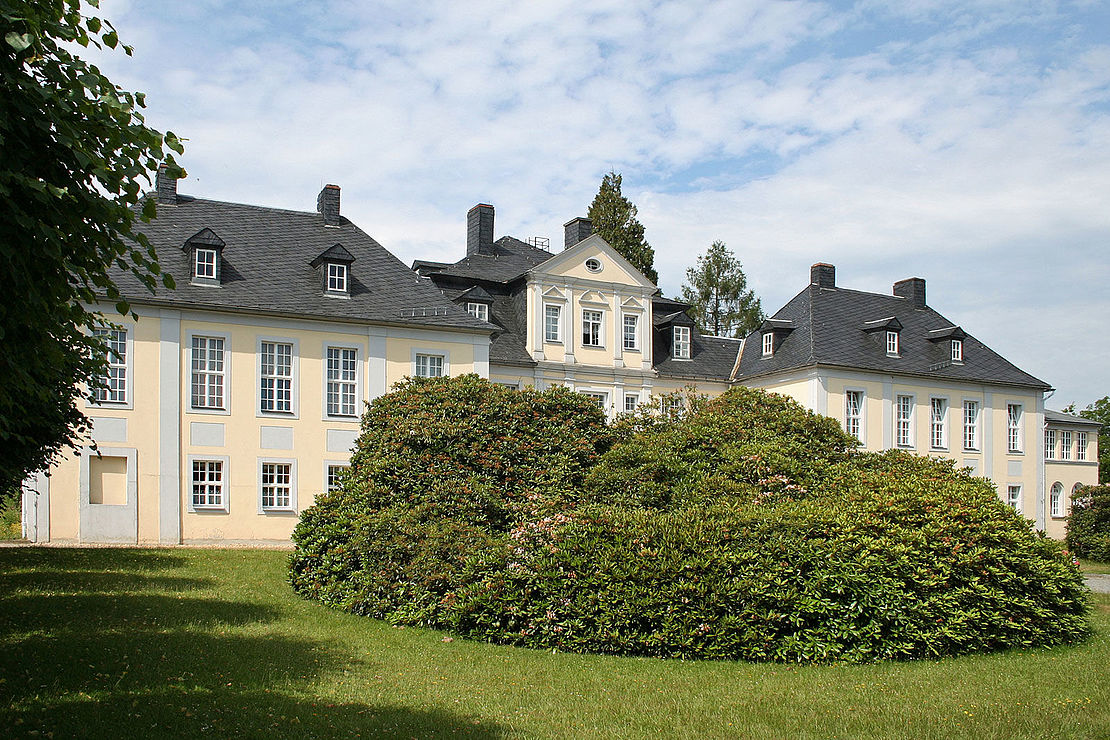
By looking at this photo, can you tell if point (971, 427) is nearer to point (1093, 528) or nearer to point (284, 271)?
point (1093, 528)

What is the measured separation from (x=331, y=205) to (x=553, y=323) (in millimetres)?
9214

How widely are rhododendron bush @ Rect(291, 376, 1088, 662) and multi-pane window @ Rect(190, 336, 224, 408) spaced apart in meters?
12.5

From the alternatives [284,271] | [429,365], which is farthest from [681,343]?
[284,271]

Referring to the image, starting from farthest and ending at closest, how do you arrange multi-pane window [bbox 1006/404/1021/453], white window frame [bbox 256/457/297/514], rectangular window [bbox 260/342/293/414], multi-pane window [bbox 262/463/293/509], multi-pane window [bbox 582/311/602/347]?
multi-pane window [bbox 1006/404/1021/453] → multi-pane window [bbox 582/311/602/347] → rectangular window [bbox 260/342/293/414] → multi-pane window [bbox 262/463/293/509] → white window frame [bbox 256/457/297/514]

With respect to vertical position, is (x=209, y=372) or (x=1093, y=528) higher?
(x=209, y=372)

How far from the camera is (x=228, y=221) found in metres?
28.9

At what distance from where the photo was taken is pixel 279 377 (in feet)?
87.4

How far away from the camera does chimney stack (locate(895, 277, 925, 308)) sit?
43312 mm

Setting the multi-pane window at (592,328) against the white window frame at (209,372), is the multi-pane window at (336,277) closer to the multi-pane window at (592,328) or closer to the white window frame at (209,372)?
the white window frame at (209,372)

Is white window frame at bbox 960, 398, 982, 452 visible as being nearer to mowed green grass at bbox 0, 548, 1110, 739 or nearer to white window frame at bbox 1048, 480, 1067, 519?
white window frame at bbox 1048, 480, 1067, 519

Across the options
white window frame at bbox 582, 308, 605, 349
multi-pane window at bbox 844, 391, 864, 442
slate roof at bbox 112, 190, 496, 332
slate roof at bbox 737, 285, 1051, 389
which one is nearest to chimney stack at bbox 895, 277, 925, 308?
slate roof at bbox 737, 285, 1051, 389

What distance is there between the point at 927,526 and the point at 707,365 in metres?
28.3

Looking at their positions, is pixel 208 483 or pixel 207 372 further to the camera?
pixel 207 372

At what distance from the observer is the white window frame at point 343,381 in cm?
2717
